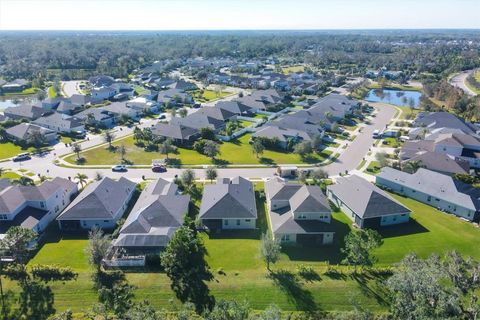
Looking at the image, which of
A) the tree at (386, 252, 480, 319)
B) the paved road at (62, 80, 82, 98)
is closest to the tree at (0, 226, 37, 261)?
the tree at (386, 252, 480, 319)

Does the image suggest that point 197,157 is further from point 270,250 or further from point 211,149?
point 270,250

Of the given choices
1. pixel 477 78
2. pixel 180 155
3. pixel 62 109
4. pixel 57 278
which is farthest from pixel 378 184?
pixel 477 78

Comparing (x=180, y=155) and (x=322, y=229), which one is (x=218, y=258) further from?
(x=180, y=155)

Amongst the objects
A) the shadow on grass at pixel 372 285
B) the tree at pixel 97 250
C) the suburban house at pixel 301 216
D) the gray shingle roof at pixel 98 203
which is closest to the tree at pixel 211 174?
the suburban house at pixel 301 216

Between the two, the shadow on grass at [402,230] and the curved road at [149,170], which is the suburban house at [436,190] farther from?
the curved road at [149,170]

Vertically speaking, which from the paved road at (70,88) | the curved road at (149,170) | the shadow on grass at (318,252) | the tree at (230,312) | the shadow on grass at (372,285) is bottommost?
the shadow on grass at (372,285)

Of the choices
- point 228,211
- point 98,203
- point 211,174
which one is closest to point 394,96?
point 211,174
